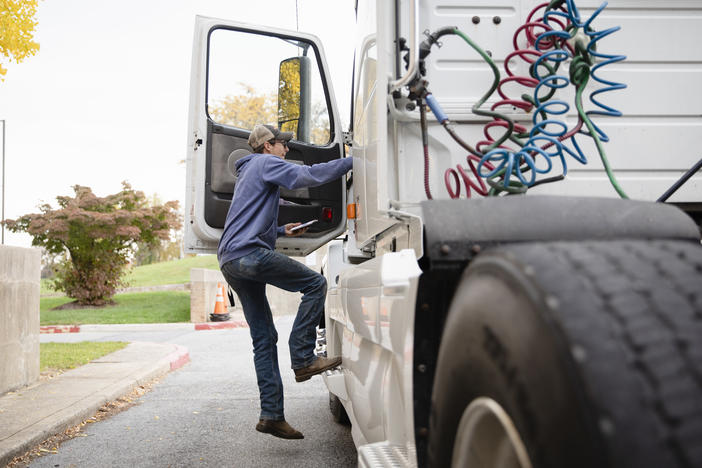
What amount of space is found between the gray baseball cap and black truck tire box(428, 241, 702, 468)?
3138mm

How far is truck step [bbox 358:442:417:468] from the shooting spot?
198 centimetres

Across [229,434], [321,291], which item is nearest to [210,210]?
[321,291]

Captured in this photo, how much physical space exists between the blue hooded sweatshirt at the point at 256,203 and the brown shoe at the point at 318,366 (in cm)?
80

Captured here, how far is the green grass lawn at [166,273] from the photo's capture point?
100 ft

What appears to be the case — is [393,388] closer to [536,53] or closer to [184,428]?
[536,53]

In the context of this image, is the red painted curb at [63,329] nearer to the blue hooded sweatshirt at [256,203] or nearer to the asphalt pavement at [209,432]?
the asphalt pavement at [209,432]

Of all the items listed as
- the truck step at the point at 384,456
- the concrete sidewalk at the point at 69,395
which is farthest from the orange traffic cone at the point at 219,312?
the truck step at the point at 384,456

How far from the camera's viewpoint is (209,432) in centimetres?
490

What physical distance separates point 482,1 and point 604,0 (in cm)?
52

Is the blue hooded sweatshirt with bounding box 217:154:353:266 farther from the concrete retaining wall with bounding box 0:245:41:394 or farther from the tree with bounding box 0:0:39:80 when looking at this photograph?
the tree with bounding box 0:0:39:80

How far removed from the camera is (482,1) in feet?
9.56

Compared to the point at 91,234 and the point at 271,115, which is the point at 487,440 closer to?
the point at 271,115

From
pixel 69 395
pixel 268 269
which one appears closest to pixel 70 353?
pixel 69 395

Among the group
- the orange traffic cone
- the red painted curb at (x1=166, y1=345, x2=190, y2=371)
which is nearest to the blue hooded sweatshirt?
the red painted curb at (x1=166, y1=345, x2=190, y2=371)
